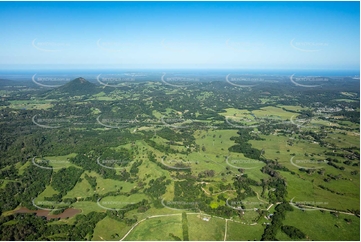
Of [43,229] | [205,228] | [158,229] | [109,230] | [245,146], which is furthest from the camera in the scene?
[245,146]

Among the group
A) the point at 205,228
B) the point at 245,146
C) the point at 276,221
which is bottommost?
the point at 205,228

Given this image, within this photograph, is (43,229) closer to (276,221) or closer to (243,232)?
(243,232)

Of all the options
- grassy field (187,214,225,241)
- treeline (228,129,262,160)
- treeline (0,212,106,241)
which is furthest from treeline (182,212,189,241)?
treeline (228,129,262,160)

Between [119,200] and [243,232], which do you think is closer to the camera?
[243,232]

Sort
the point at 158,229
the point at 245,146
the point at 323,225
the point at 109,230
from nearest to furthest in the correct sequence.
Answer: the point at 158,229
the point at 109,230
the point at 323,225
the point at 245,146

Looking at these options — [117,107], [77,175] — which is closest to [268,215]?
[77,175]

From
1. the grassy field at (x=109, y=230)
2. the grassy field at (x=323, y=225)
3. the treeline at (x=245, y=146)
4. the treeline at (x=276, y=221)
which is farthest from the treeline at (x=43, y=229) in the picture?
the treeline at (x=245, y=146)

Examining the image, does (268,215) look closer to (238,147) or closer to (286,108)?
(238,147)

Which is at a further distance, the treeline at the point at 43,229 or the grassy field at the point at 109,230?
the grassy field at the point at 109,230

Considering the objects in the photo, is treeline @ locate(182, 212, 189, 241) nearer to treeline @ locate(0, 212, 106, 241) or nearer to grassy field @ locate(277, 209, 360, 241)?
treeline @ locate(0, 212, 106, 241)

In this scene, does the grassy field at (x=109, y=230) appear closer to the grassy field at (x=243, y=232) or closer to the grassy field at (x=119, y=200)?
the grassy field at (x=119, y=200)

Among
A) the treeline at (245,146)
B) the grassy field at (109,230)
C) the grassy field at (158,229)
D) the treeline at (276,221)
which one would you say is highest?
the treeline at (245,146)

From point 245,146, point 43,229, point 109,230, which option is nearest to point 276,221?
point 109,230

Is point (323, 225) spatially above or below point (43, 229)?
below
